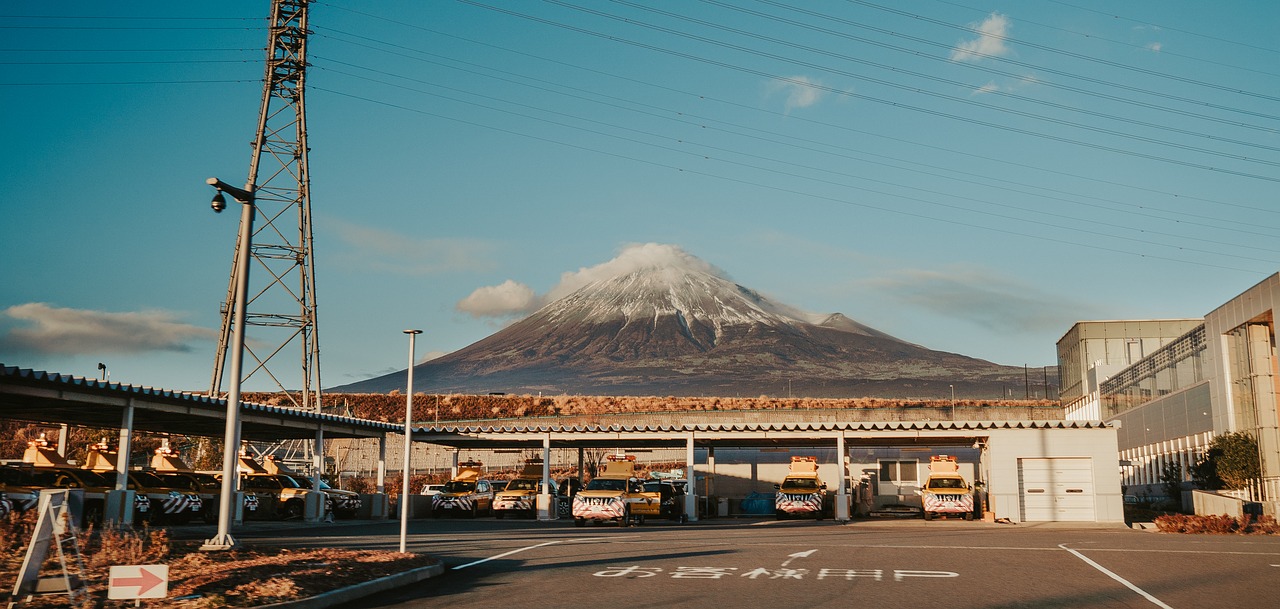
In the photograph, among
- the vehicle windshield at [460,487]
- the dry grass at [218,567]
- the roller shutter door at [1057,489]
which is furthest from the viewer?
the vehicle windshield at [460,487]

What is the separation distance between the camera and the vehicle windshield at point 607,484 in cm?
3594

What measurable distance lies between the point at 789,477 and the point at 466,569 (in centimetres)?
2673

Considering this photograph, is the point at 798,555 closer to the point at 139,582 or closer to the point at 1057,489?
the point at 139,582

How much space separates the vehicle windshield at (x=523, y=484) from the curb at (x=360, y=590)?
26238mm

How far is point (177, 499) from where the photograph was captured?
104 feet

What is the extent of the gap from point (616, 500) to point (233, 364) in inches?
765

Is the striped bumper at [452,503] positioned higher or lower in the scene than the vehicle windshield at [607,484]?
lower

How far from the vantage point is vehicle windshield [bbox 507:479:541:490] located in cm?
4316

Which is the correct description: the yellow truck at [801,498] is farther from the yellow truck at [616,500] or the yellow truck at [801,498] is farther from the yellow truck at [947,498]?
the yellow truck at [616,500]

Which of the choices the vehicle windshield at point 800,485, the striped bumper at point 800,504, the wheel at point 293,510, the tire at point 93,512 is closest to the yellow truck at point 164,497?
the tire at point 93,512

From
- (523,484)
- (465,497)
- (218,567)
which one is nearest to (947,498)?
(523,484)

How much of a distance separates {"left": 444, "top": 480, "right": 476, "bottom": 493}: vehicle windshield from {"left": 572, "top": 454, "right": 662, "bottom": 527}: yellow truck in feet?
26.4

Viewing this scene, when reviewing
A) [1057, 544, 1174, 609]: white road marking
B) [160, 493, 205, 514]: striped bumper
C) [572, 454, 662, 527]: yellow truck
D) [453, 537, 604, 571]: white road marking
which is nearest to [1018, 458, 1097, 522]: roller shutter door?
[572, 454, 662, 527]: yellow truck

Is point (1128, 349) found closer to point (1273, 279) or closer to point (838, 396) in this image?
point (1273, 279)
